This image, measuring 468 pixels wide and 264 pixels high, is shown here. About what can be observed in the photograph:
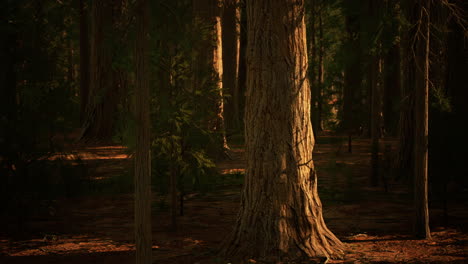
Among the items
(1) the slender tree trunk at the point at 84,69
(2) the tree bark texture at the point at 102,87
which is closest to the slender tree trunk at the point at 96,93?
(2) the tree bark texture at the point at 102,87

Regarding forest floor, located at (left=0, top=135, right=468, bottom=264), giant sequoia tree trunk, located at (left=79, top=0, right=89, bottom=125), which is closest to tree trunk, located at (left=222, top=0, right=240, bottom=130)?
giant sequoia tree trunk, located at (left=79, top=0, right=89, bottom=125)

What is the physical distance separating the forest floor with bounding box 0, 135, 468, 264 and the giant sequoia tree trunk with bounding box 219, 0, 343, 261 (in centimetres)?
51

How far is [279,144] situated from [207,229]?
2.82 meters

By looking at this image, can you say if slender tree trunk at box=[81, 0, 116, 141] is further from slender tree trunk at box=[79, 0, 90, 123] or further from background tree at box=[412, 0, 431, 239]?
background tree at box=[412, 0, 431, 239]

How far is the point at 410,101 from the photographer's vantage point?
40.6 feet

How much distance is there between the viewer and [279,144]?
6949 millimetres

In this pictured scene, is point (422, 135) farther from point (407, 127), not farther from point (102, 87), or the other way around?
point (102, 87)

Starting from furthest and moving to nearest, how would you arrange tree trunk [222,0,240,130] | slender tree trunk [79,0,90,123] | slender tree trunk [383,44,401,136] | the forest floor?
slender tree trunk [383,44,401,136] < slender tree trunk [79,0,90,123] < tree trunk [222,0,240,130] < the forest floor

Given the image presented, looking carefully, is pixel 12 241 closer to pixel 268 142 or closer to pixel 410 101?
pixel 268 142

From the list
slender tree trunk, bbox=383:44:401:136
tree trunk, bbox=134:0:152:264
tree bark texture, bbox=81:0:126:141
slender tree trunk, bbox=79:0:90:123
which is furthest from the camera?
slender tree trunk, bbox=383:44:401:136

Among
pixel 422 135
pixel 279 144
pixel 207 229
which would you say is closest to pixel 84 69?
pixel 207 229

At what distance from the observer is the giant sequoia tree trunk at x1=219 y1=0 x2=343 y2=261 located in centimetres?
693

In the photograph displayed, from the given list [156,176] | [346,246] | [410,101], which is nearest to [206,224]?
[156,176]

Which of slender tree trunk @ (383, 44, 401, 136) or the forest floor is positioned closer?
the forest floor
